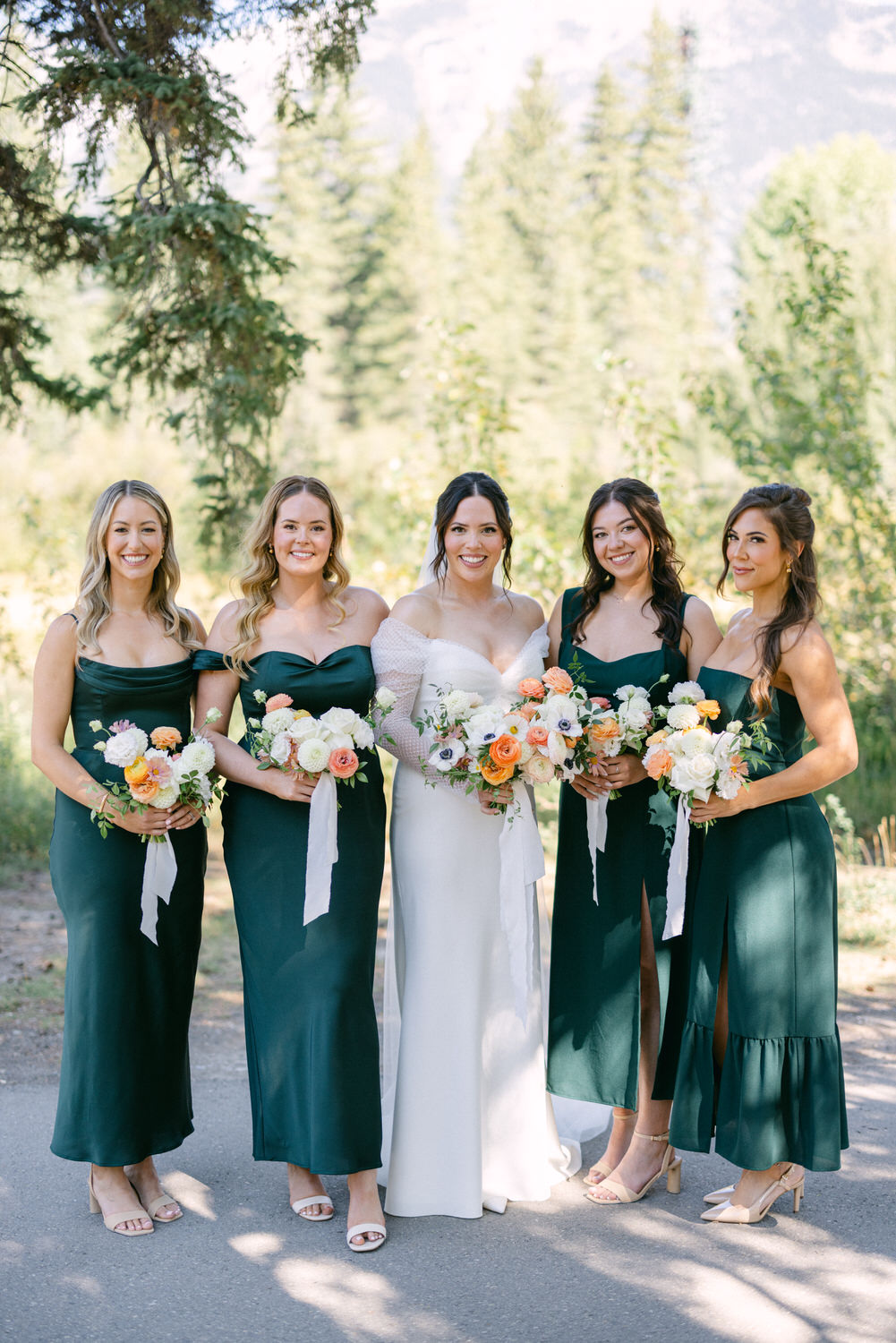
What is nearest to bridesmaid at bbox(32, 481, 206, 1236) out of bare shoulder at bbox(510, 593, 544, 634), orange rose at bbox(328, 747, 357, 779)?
orange rose at bbox(328, 747, 357, 779)

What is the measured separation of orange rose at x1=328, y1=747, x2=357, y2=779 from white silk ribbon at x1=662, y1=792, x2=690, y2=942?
1189 millimetres

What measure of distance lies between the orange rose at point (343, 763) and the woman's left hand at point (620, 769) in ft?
3.18

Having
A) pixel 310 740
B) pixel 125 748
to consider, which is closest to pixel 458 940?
pixel 310 740

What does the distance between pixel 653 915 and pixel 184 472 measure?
30.6 metres

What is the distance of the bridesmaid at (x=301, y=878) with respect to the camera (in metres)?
4.29

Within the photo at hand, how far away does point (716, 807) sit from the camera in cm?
424

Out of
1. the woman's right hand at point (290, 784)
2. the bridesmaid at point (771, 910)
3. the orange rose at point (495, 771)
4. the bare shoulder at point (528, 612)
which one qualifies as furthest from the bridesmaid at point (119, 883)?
the bridesmaid at point (771, 910)

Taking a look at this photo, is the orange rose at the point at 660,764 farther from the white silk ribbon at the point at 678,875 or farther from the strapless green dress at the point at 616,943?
the strapless green dress at the point at 616,943

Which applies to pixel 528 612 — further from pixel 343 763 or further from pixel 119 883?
pixel 119 883

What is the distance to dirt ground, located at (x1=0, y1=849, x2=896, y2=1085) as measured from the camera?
6250mm

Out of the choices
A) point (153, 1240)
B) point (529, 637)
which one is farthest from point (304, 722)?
point (153, 1240)

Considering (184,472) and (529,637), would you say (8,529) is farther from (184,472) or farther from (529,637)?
(529,637)

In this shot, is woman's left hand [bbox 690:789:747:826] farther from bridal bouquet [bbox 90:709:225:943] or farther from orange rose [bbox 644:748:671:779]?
bridal bouquet [bbox 90:709:225:943]

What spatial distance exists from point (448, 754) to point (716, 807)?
960 mm
